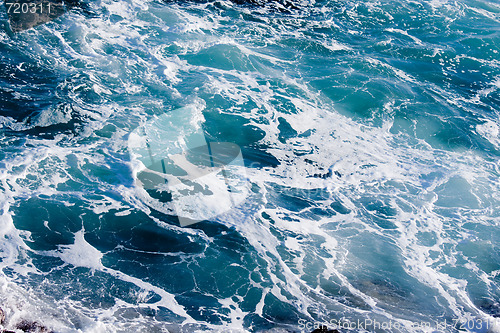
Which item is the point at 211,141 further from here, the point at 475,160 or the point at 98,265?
the point at 475,160

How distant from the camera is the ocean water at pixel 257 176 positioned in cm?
1076

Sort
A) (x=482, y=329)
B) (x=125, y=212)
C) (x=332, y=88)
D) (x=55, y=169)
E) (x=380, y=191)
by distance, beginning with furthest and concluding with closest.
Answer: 1. (x=332, y=88)
2. (x=380, y=191)
3. (x=55, y=169)
4. (x=125, y=212)
5. (x=482, y=329)

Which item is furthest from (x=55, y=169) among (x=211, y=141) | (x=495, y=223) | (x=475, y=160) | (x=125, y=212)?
(x=475, y=160)

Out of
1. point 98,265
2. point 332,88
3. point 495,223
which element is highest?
point 332,88

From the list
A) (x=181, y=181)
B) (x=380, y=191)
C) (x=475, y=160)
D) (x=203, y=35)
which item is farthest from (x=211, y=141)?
(x=475, y=160)

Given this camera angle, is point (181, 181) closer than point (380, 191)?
Yes

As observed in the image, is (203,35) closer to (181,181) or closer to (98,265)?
(181,181)

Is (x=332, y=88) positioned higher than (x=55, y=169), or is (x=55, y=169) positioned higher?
(x=332, y=88)

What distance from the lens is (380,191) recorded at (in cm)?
1511

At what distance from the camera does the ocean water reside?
10.8 metres

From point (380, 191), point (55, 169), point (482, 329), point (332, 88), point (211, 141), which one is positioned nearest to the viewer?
point (482, 329)

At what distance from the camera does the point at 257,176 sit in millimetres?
14844

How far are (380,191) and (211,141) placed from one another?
6.50 meters

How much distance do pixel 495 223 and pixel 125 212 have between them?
12237 millimetres
